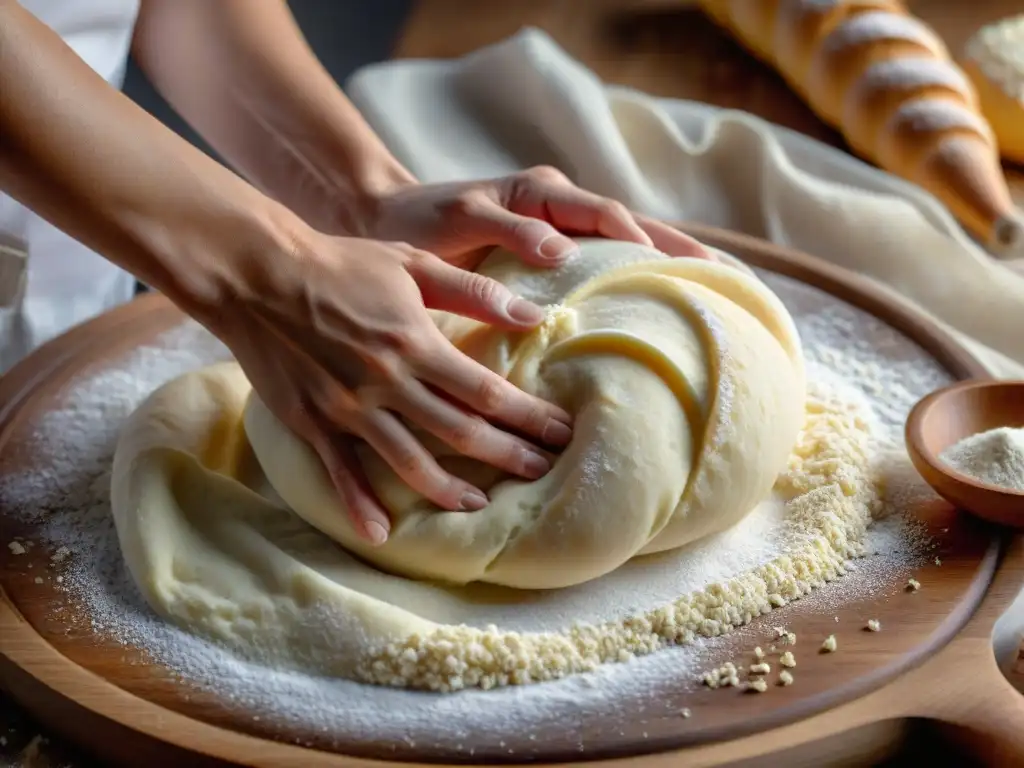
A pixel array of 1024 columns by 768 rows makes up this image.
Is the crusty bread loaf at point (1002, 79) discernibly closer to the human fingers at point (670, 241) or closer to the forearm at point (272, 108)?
the human fingers at point (670, 241)

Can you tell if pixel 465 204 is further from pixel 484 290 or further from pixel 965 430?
pixel 965 430

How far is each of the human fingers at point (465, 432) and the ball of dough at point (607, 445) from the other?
2 centimetres

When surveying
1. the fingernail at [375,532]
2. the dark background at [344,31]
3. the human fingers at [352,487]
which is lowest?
the dark background at [344,31]

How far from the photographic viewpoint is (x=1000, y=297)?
161cm

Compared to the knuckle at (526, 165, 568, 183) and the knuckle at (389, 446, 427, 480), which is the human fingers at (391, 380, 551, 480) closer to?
the knuckle at (389, 446, 427, 480)

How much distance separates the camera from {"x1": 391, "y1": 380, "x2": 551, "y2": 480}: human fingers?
1.02 metres

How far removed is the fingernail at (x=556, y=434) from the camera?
1060mm

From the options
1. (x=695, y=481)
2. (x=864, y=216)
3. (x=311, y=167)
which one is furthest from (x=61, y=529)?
(x=864, y=216)

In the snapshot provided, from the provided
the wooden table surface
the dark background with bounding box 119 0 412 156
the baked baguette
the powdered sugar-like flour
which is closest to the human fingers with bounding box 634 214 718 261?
the powdered sugar-like flour

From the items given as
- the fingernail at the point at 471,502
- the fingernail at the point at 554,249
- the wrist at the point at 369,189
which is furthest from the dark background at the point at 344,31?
the fingernail at the point at 471,502

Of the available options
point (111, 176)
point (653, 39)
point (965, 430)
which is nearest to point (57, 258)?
point (111, 176)

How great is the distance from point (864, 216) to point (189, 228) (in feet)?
3.40

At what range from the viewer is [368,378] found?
1.04 metres

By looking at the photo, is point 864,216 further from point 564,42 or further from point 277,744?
point 277,744
